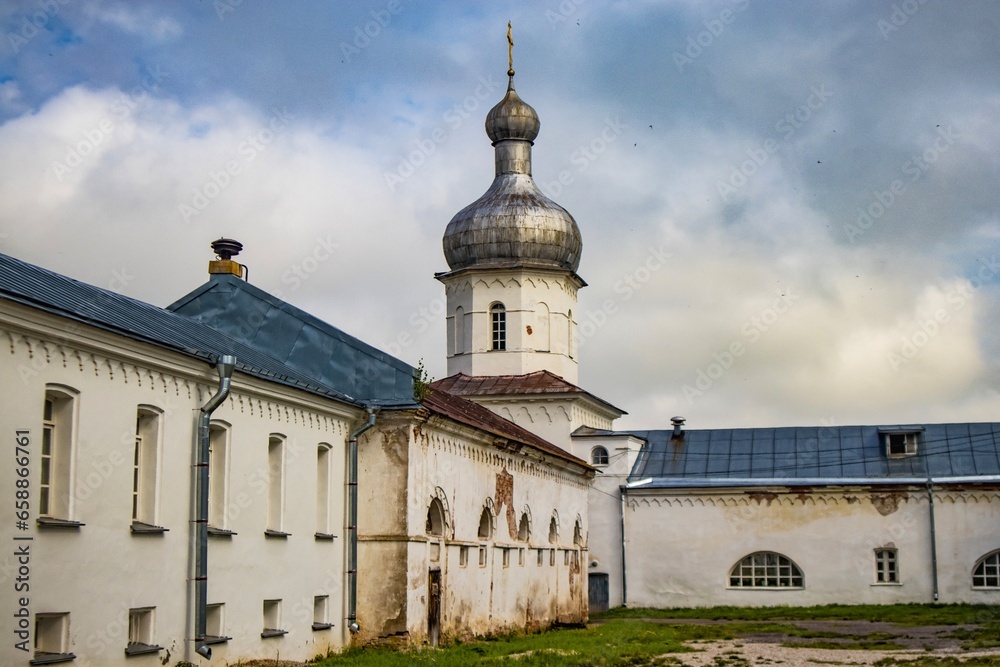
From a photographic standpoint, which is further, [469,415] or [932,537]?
[932,537]

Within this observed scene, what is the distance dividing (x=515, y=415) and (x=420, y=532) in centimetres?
1799

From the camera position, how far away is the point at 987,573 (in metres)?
38.3

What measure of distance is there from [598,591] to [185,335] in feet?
80.9

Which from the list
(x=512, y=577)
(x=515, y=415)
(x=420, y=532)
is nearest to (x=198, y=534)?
(x=420, y=532)

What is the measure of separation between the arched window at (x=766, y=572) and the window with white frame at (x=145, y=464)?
27.3 m

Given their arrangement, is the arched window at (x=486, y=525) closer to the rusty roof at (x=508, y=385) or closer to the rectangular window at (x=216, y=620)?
the rectangular window at (x=216, y=620)

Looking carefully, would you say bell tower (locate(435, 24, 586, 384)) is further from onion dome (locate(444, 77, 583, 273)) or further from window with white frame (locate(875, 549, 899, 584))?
window with white frame (locate(875, 549, 899, 584))

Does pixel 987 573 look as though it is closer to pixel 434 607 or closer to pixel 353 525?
pixel 434 607

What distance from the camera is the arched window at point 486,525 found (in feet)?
85.4

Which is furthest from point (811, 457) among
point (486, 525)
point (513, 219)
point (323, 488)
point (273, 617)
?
point (273, 617)

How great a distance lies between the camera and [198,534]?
16.1 metres

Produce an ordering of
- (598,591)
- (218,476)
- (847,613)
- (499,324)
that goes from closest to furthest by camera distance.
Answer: (218,476) → (847,613) → (499,324) → (598,591)

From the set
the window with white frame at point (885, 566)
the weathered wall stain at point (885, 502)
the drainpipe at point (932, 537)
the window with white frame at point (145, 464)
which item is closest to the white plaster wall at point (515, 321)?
the weathered wall stain at point (885, 502)

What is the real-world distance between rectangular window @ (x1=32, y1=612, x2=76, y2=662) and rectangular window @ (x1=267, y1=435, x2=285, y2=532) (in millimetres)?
5201
